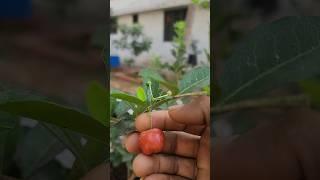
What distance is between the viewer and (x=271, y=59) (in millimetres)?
539

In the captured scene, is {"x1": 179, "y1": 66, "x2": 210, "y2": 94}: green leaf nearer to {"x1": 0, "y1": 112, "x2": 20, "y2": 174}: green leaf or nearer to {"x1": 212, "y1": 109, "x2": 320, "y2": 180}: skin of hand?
{"x1": 212, "y1": 109, "x2": 320, "y2": 180}: skin of hand

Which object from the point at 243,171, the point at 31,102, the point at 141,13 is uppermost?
the point at 141,13

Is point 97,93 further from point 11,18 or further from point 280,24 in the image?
point 280,24

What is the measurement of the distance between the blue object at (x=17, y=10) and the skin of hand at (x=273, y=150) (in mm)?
317

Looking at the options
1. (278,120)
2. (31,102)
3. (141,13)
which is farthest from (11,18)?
(141,13)

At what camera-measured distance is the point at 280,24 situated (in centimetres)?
55

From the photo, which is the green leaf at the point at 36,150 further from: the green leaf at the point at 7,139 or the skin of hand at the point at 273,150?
the skin of hand at the point at 273,150

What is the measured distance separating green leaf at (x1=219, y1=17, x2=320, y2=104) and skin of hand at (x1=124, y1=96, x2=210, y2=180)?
98 mm

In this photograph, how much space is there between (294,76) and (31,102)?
35 cm

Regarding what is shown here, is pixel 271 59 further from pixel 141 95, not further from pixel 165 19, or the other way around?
pixel 165 19

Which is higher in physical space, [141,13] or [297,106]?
[141,13]

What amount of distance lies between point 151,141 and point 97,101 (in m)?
0.15

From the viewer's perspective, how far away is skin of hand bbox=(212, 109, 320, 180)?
0.56 meters

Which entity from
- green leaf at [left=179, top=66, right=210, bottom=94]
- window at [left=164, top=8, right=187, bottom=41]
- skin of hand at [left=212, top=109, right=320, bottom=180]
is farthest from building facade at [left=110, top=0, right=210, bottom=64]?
skin of hand at [left=212, top=109, right=320, bottom=180]
